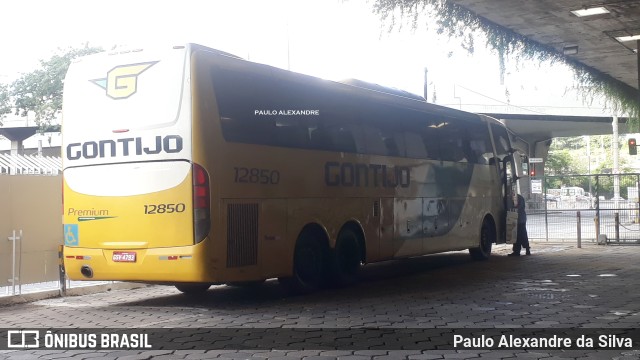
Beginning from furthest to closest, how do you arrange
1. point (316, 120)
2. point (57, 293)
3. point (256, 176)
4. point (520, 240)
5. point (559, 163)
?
point (559, 163), point (520, 240), point (57, 293), point (316, 120), point (256, 176)

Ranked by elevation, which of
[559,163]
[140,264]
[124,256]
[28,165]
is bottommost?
[140,264]

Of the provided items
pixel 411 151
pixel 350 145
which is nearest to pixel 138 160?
pixel 350 145

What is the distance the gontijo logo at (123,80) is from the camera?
10.6 m

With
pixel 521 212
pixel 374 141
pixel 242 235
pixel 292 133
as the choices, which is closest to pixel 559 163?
pixel 521 212

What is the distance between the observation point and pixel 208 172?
33.4ft

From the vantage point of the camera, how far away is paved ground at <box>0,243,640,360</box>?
23.8 ft

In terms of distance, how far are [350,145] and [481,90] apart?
30614 mm

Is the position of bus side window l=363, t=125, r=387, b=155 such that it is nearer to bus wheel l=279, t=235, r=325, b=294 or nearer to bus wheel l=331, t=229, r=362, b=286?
bus wheel l=331, t=229, r=362, b=286

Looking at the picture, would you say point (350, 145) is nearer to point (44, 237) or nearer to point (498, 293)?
point (498, 293)

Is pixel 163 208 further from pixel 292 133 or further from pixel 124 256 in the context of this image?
pixel 292 133

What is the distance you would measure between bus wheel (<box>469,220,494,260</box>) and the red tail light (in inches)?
404

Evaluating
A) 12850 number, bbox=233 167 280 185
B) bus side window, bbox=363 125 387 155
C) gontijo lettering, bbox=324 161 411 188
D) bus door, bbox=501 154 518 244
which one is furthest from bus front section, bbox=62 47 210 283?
bus door, bbox=501 154 518 244

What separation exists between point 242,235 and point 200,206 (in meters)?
0.86

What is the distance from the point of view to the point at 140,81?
1057 centimetres
